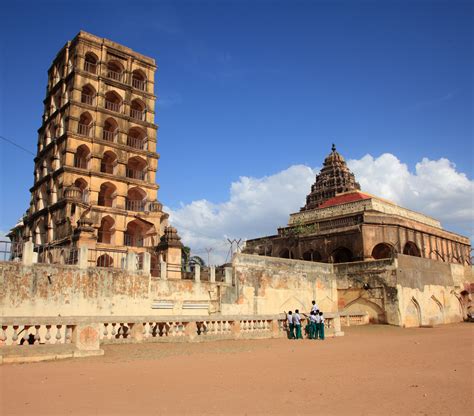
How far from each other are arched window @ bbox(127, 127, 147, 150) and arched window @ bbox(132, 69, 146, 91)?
3.63m

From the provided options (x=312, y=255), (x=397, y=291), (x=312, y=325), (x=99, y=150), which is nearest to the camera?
(x=312, y=325)

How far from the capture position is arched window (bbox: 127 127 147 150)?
33875mm

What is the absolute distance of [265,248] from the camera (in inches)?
1409

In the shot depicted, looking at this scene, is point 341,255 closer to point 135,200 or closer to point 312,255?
point 312,255

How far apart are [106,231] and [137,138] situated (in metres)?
8.03

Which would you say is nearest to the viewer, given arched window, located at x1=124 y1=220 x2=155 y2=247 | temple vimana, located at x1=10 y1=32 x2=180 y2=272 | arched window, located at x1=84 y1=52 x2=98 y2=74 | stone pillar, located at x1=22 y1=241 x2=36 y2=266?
stone pillar, located at x1=22 y1=241 x2=36 y2=266

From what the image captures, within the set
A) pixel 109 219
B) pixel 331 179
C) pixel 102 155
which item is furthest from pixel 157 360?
pixel 331 179

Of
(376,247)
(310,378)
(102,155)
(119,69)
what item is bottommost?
(310,378)

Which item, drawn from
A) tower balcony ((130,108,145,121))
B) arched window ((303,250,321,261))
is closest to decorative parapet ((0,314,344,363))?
arched window ((303,250,321,261))

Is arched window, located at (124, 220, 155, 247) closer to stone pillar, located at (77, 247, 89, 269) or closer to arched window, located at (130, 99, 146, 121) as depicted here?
arched window, located at (130, 99, 146, 121)

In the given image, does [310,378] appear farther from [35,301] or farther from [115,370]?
[35,301]

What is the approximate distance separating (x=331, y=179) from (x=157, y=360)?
40148mm

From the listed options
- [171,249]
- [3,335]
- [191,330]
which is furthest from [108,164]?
[3,335]

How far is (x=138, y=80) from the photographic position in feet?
117
